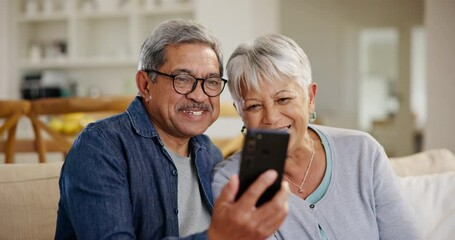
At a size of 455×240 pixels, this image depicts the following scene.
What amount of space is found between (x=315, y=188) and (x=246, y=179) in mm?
702

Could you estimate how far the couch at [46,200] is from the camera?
163 centimetres

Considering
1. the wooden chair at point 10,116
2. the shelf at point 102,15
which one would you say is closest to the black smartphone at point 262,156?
the wooden chair at point 10,116

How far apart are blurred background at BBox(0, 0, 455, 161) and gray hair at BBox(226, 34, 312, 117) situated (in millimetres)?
2409

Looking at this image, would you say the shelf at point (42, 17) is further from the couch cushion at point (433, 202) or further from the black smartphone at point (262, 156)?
the black smartphone at point (262, 156)

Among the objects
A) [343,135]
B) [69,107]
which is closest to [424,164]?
[343,135]

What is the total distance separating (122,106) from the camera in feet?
7.77

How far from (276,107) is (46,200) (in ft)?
2.41

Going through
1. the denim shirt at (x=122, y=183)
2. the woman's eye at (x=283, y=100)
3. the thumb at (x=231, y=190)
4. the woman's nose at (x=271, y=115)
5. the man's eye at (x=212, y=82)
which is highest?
the man's eye at (x=212, y=82)

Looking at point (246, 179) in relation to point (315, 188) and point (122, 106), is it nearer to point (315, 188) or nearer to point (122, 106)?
point (315, 188)

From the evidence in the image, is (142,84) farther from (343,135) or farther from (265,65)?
(343,135)

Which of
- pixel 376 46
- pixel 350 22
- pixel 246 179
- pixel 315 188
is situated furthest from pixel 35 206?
pixel 376 46

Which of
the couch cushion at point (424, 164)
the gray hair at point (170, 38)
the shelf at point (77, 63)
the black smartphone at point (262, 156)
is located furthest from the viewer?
the shelf at point (77, 63)

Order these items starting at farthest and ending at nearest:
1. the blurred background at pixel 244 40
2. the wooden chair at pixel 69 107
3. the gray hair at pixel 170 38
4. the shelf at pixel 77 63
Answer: the shelf at pixel 77 63 < the blurred background at pixel 244 40 < the wooden chair at pixel 69 107 < the gray hair at pixel 170 38

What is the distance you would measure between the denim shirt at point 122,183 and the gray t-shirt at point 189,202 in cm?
2
